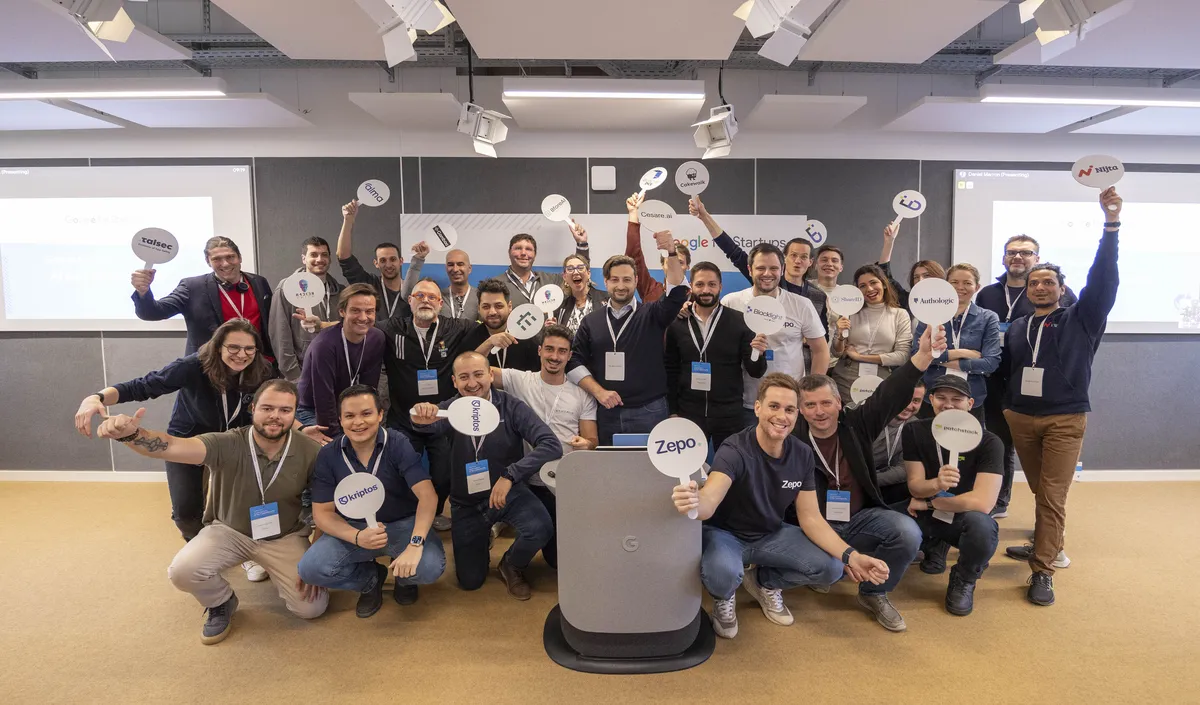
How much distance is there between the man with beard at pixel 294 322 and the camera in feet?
12.3

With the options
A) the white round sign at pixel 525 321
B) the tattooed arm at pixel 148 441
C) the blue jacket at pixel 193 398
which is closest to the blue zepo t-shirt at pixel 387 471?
the tattooed arm at pixel 148 441

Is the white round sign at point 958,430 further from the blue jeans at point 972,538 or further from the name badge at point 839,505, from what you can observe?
the name badge at point 839,505

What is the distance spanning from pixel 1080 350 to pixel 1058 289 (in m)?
0.33

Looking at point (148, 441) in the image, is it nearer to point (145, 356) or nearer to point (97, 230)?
point (145, 356)

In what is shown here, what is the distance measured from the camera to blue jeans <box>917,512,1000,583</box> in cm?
268

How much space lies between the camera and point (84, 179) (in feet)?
15.8

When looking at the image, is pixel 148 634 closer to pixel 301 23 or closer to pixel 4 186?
pixel 301 23

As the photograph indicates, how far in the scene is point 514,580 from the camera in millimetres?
2918

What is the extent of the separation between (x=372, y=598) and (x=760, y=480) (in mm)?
1928

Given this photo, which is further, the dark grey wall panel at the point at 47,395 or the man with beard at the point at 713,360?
the dark grey wall panel at the point at 47,395

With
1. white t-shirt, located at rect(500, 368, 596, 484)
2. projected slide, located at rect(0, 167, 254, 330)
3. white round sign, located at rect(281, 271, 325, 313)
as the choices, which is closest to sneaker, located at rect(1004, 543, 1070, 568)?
white t-shirt, located at rect(500, 368, 596, 484)

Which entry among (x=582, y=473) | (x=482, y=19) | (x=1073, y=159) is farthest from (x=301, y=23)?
(x=1073, y=159)

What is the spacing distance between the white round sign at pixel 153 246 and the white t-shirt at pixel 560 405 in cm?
208

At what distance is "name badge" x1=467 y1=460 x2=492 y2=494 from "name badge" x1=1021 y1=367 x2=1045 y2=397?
112 inches
